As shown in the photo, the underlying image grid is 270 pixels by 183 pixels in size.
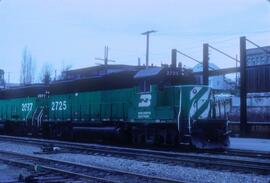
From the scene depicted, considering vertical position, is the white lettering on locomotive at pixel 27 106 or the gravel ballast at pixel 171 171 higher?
the white lettering on locomotive at pixel 27 106

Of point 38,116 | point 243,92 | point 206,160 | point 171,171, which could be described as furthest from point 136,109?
point 243,92

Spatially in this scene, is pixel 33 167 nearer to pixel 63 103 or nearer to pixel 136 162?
pixel 136 162

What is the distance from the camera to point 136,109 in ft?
65.4

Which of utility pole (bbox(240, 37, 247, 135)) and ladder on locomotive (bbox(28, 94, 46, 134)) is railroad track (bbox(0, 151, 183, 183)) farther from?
utility pole (bbox(240, 37, 247, 135))

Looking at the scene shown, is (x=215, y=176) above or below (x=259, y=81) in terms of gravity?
Result: below

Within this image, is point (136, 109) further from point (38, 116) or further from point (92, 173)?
point (38, 116)

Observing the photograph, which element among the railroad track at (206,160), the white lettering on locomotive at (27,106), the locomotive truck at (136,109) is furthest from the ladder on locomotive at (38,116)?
the railroad track at (206,160)

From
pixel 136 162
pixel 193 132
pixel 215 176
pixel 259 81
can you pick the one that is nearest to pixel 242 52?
pixel 259 81

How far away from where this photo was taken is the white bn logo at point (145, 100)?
1930 cm

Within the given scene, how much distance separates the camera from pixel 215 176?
11.1 metres

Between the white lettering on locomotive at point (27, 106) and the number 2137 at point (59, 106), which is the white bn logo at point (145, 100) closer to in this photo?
the number 2137 at point (59, 106)

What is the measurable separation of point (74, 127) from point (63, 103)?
8.03 feet

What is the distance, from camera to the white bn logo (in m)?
19.3

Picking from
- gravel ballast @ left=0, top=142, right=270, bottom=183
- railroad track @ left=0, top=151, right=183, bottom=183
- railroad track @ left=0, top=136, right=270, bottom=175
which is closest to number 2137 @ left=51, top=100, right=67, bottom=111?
railroad track @ left=0, top=136, right=270, bottom=175
